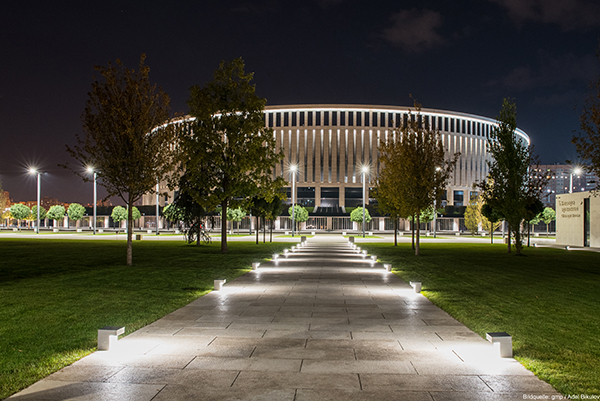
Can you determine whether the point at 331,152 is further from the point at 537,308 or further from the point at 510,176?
the point at 537,308

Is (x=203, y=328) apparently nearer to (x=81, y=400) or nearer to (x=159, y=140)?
(x=81, y=400)

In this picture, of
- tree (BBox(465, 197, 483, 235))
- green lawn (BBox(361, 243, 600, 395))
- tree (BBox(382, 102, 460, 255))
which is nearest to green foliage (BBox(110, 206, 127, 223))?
tree (BBox(465, 197, 483, 235))

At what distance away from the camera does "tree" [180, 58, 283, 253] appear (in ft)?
87.0

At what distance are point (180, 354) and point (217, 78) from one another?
2342cm

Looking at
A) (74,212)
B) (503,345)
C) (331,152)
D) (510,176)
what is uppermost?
(331,152)

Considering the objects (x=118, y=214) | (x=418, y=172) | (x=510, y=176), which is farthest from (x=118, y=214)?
(x=510, y=176)

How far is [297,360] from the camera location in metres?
6.32

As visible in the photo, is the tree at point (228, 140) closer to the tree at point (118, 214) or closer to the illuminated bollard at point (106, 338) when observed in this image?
the illuminated bollard at point (106, 338)

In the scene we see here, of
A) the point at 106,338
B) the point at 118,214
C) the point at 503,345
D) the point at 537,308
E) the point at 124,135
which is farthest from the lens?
the point at 118,214

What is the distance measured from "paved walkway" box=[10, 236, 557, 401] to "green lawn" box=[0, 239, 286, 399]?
518 millimetres

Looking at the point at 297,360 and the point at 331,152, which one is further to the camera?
the point at 331,152

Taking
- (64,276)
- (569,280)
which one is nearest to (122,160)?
(64,276)

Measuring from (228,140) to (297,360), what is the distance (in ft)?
73.0

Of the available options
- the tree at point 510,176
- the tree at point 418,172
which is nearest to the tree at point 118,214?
the tree at point 418,172
